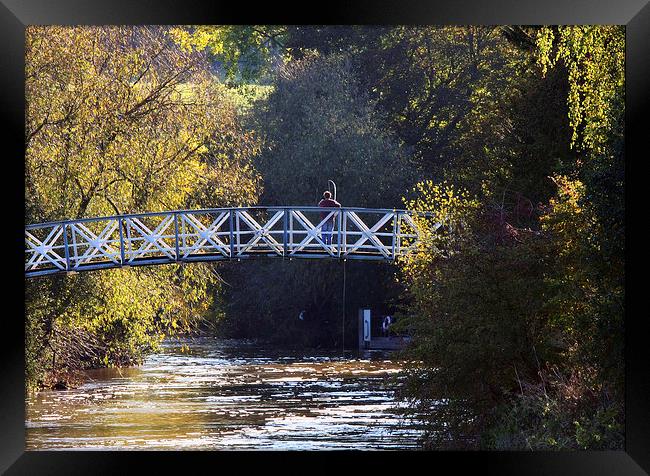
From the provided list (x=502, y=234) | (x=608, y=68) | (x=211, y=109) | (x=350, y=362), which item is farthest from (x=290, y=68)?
(x=608, y=68)

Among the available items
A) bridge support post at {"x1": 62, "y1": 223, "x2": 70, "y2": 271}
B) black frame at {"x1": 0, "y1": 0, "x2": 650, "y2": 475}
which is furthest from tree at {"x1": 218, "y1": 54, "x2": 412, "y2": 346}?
black frame at {"x1": 0, "y1": 0, "x2": 650, "y2": 475}

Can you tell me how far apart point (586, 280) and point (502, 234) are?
1888mm

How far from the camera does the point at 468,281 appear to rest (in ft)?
41.9

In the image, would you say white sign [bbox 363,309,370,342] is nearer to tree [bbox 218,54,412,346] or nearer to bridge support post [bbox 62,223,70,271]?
tree [bbox 218,54,412,346]

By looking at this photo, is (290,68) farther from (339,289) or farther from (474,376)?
(474,376)

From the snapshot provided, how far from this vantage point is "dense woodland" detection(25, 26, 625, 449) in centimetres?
1156

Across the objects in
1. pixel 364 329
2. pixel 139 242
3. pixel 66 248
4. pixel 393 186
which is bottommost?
pixel 364 329

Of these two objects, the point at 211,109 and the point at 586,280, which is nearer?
the point at 586,280
